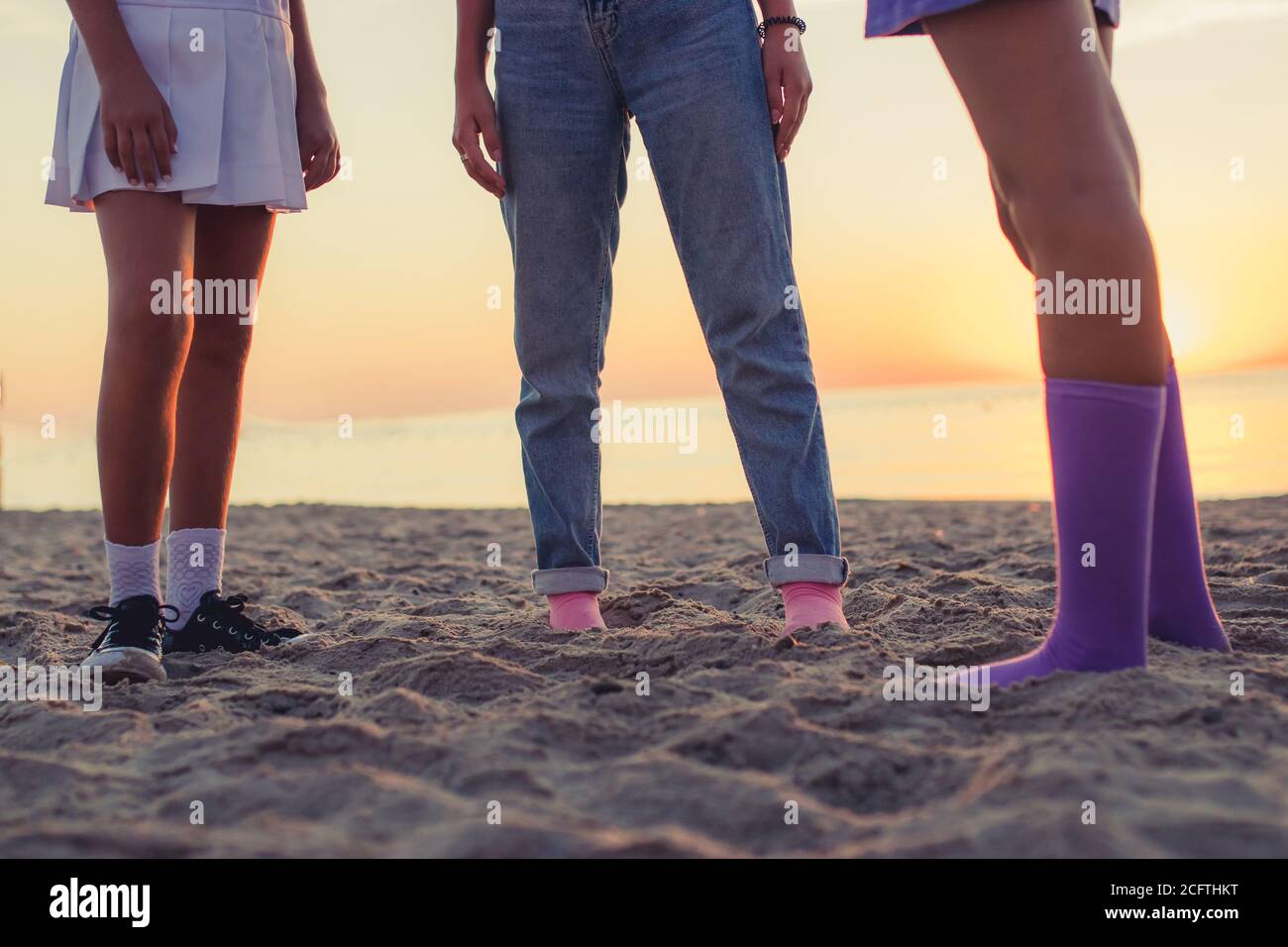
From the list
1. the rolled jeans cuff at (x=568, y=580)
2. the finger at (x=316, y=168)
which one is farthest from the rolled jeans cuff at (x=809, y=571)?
the finger at (x=316, y=168)

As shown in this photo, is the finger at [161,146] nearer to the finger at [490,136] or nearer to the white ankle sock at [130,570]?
the finger at [490,136]

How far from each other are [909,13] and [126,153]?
56.3 inches

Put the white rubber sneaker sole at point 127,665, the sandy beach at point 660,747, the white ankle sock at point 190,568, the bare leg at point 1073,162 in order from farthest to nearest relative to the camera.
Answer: the white ankle sock at point 190,568, the white rubber sneaker sole at point 127,665, the bare leg at point 1073,162, the sandy beach at point 660,747

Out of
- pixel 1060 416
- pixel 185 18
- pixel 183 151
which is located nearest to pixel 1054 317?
pixel 1060 416

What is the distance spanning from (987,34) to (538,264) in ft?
3.34

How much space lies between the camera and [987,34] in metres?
1.54

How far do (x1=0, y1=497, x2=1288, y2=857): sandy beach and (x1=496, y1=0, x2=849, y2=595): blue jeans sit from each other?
0.89ft

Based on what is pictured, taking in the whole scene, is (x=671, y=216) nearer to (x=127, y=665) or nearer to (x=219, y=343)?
(x=219, y=343)

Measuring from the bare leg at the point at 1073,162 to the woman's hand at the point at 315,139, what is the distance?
1530 millimetres

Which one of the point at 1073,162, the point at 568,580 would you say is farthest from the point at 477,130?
the point at 1073,162

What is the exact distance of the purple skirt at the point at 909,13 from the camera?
1.54m

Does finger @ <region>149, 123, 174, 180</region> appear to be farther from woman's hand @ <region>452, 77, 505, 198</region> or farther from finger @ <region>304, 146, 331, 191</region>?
woman's hand @ <region>452, 77, 505, 198</region>

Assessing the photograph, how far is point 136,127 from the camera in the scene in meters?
2.06
